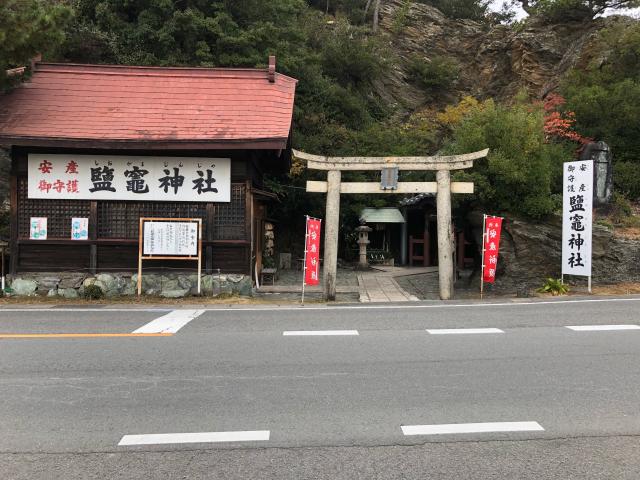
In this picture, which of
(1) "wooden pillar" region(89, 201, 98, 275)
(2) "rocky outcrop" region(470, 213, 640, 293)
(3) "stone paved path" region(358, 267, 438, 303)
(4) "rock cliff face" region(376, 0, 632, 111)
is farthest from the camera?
(4) "rock cliff face" region(376, 0, 632, 111)

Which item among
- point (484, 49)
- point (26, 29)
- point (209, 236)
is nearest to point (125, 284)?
point (209, 236)

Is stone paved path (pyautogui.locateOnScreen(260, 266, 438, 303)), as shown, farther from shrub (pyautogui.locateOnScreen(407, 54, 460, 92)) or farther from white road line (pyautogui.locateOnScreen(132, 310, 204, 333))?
shrub (pyautogui.locateOnScreen(407, 54, 460, 92))

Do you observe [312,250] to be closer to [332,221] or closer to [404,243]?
[332,221]

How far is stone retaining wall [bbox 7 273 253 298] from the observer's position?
40.7 feet

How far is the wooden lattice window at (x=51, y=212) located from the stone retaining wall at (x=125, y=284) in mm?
1140

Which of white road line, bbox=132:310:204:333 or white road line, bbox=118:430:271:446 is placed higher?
white road line, bbox=118:430:271:446

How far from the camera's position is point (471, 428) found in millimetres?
3977

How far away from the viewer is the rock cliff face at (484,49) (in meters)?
29.4

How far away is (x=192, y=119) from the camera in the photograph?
12.8m

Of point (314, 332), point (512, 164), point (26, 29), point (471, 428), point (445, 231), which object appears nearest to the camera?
point (471, 428)

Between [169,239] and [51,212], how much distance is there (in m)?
3.32

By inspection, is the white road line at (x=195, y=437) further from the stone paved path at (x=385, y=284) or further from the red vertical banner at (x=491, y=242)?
the red vertical banner at (x=491, y=242)

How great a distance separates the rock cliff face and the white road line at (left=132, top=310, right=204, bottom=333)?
2400 centimetres

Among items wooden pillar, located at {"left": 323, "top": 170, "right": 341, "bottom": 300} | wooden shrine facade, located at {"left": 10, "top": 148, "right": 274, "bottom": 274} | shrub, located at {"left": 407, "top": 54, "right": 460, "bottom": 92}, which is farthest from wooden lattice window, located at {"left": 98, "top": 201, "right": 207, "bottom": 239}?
shrub, located at {"left": 407, "top": 54, "right": 460, "bottom": 92}
